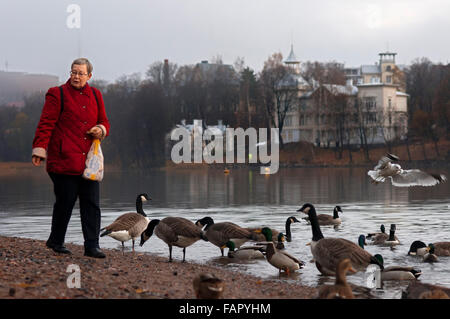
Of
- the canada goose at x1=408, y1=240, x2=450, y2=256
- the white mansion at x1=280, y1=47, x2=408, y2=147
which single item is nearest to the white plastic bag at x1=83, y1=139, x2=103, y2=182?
the canada goose at x1=408, y1=240, x2=450, y2=256

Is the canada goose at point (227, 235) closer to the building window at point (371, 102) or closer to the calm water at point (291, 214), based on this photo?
the calm water at point (291, 214)

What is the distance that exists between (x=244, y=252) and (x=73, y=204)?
18.1 feet

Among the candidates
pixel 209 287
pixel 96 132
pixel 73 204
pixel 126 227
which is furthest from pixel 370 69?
pixel 209 287

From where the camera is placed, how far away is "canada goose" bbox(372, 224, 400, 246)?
61.8 ft

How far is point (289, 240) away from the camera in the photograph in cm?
1970

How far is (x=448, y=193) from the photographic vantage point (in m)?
40.5

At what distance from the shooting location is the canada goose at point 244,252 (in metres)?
16.0

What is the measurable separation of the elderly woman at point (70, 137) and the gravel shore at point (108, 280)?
84 cm

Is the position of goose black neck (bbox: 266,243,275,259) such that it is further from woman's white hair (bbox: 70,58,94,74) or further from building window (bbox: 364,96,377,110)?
building window (bbox: 364,96,377,110)

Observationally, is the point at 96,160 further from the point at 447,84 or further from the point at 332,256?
the point at 447,84

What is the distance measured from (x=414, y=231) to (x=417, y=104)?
106 m

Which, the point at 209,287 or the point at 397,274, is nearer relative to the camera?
the point at 209,287

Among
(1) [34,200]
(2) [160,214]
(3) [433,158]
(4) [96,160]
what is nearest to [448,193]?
(2) [160,214]

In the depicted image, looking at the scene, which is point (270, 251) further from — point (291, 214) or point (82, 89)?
point (291, 214)
